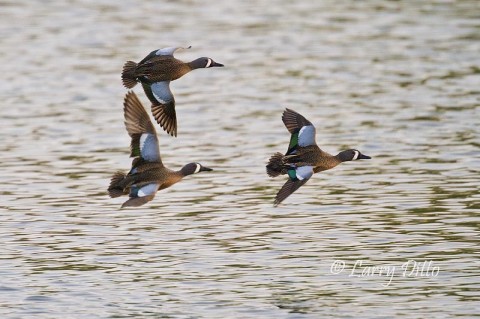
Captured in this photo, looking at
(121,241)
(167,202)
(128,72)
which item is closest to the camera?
(128,72)

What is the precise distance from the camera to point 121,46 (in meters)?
32.2

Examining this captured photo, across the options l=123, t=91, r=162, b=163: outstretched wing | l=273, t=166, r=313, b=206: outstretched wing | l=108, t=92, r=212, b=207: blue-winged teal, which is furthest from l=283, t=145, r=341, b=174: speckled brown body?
l=123, t=91, r=162, b=163: outstretched wing

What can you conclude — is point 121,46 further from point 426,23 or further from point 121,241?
point 121,241

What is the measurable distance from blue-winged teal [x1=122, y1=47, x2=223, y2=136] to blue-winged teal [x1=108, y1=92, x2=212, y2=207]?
195 mm

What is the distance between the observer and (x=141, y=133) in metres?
14.0

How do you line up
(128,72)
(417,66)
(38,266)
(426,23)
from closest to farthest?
(128,72) < (38,266) < (417,66) < (426,23)

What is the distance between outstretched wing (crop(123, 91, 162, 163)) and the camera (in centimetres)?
1394

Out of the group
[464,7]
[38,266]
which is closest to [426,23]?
[464,7]

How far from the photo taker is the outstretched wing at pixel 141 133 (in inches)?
549

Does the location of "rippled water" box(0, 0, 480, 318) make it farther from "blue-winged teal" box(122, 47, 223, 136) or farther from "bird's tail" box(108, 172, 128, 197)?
"blue-winged teal" box(122, 47, 223, 136)

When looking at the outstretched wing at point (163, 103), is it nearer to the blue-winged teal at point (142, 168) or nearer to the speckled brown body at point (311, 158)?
the blue-winged teal at point (142, 168)

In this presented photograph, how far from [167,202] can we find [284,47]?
44.0 feet

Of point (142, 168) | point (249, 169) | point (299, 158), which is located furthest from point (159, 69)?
point (249, 169)

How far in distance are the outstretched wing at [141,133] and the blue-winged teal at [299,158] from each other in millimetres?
1125
